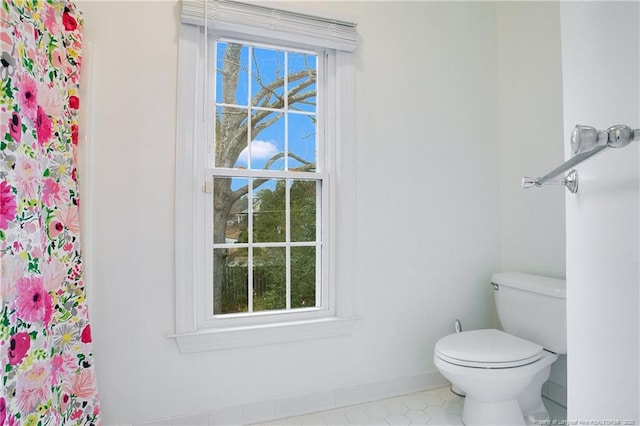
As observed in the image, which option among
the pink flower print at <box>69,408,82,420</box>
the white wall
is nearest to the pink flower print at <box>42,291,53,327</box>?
the pink flower print at <box>69,408,82,420</box>

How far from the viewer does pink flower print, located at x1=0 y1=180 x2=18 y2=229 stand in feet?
3.51

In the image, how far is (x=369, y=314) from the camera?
2.10 m

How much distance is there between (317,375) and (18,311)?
1.33 m

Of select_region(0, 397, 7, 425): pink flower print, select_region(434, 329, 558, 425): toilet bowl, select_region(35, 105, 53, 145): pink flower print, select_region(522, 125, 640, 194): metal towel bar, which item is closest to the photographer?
select_region(522, 125, 640, 194): metal towel bar

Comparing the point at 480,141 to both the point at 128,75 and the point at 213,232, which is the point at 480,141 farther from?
the point at 128,75

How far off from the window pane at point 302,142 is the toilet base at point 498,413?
1374mm

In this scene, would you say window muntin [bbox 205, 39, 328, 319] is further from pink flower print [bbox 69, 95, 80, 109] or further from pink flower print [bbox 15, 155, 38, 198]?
pink flower print [bbox 15, 155, 38, 198]

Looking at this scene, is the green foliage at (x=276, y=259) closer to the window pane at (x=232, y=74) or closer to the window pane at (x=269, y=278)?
the window pane at (x=269, y=278)

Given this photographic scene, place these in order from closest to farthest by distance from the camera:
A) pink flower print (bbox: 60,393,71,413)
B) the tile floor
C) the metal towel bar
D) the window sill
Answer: the metal towel bar < pink flower print (bbox: 60,393,71,413) < the window sill < the tile floor

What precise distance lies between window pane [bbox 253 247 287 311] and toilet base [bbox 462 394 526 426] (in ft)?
3.32

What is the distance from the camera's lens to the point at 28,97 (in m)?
1.23

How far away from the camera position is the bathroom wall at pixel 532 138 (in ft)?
6.79

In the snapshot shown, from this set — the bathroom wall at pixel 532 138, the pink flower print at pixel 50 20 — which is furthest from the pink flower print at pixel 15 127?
the bathroom wall at pixel 532 138

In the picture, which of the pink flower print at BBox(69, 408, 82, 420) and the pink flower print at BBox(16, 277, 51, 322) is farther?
the pink flower print at BBox(69, 408, 82, 420)
